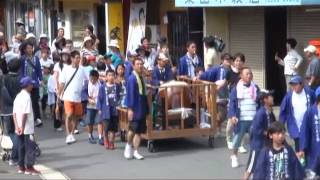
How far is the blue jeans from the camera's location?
1211 centimetres

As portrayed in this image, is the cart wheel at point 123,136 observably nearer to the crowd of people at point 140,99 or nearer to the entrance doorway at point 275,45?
the crowd of people at point 140,99

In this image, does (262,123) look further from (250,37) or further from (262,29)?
(250,37)

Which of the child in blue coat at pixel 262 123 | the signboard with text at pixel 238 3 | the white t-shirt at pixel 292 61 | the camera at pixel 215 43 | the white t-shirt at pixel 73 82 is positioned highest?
the signboard with text at pixel 238 3

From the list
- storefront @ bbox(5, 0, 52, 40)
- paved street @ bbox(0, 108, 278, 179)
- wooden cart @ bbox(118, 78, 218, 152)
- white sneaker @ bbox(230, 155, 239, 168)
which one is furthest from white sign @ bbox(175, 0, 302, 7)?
storefront @ bbox(5, 0, 52, 40)

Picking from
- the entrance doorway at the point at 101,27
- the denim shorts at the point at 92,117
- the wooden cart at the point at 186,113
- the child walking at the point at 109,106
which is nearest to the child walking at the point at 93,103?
the denim shorts at the point at 92,117

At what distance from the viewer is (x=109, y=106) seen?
1415 centimetres

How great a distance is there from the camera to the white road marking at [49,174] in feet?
38.6

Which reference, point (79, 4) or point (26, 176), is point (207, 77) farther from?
point (79, 4)

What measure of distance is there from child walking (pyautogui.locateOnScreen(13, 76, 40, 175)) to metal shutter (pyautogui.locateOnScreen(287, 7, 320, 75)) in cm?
755

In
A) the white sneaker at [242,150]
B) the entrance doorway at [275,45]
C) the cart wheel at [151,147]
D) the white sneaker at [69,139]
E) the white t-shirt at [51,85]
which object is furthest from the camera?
the entrance doorway at [275,45]

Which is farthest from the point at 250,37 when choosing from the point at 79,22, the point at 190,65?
the point at 79,22

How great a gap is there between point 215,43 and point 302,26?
211cm

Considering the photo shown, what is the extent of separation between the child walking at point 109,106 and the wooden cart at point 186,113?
0.22 metres

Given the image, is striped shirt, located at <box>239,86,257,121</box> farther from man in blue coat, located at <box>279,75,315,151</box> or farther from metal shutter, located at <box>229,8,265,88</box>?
metal shutter, located at <box>229,8,265,88</box>
